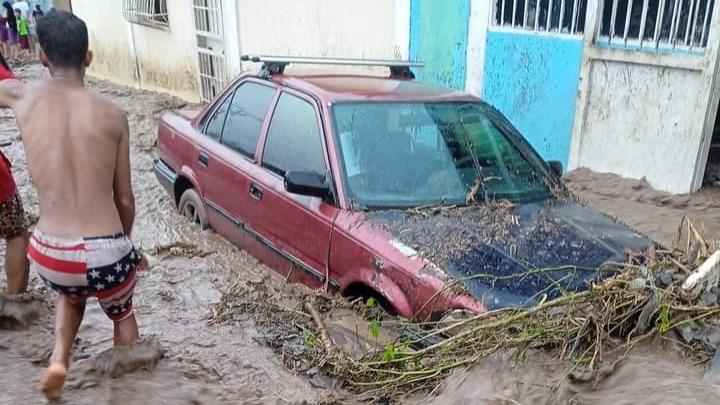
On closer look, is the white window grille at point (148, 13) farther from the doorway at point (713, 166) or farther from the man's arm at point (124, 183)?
the man's arm at point (124, 183)

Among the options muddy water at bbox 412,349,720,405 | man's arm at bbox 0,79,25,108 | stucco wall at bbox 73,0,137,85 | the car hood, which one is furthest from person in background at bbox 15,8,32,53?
muddy water at bbox 412,349,720,405

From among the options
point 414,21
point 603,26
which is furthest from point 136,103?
point 603,26

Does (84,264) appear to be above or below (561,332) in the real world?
above

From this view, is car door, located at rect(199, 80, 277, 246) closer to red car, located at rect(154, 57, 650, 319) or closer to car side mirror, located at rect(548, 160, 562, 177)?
red car, located at rect(154, 57, 650, 319)

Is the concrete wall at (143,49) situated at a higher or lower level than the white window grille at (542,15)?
lower

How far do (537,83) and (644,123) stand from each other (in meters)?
1.27

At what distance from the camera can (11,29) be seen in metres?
20.7

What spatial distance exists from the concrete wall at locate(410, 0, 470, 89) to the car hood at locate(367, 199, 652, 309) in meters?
4.34

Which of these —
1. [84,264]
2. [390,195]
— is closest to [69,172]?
[84,264]

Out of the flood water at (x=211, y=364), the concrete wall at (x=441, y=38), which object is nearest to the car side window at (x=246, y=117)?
the flood water at (x=211, y=364)

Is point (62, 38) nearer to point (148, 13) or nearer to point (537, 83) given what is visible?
point (537, 83)

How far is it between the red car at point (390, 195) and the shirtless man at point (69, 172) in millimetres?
1230

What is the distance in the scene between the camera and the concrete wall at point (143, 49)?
12.7 meters

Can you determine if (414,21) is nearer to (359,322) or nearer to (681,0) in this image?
(681,0)
